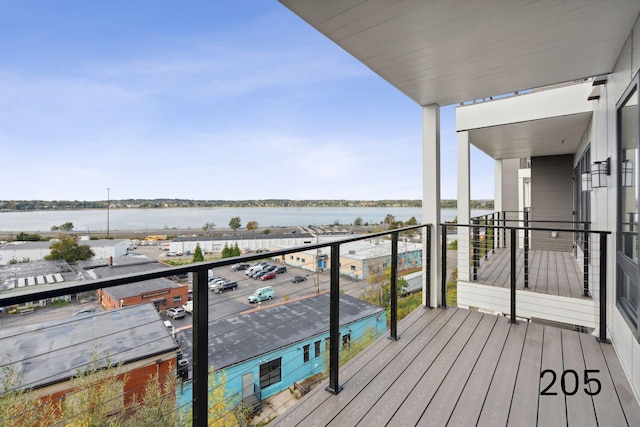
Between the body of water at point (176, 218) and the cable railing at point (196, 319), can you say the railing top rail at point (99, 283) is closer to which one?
the cable railing at point (196, 319)

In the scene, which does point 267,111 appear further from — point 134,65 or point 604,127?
point 604,127

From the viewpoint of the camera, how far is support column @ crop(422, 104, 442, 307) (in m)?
3.58

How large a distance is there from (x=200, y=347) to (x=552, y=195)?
9.69 m

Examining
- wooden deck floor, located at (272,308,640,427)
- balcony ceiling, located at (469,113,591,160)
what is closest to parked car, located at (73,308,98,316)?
wooden deck floor, located at (272,308,640,427)

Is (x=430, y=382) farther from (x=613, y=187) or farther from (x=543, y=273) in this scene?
(x=543, y=273)

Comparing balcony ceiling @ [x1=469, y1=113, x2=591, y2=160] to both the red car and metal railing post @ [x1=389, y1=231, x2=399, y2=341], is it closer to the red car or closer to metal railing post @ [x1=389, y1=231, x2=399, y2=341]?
metal railing post @ [x1=389, y1=231, x2=399, y2=341]

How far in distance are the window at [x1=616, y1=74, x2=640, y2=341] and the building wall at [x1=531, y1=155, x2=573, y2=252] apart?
249 inches

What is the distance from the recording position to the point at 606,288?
283cm

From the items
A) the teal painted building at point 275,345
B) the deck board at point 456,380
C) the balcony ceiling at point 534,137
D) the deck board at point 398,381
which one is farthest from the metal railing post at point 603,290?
the balcony ceiling at point 534,137

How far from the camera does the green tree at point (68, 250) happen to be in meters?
12.6

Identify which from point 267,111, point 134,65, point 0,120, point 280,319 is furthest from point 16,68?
point 280,319

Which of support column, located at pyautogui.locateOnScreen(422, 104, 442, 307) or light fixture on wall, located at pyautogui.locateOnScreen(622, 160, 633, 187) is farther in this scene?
support column, located at pyautogui.locateOnScreen(422, 104, 442, 307)

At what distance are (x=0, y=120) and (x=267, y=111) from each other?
1961cm

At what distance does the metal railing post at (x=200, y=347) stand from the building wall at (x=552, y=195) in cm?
910
